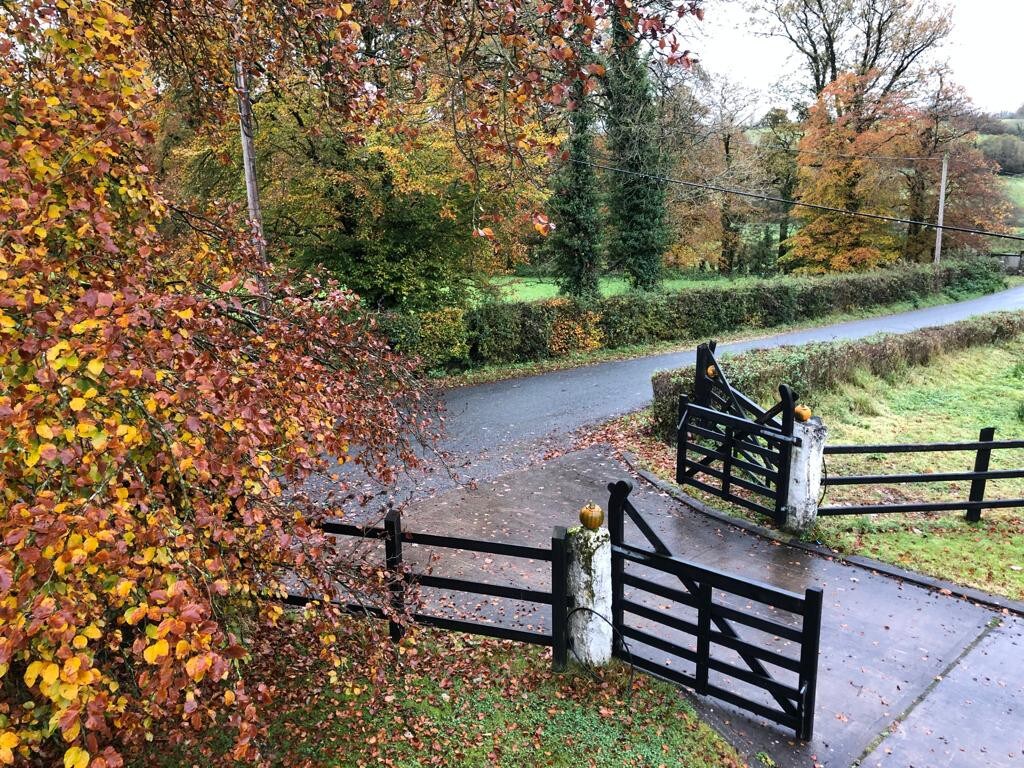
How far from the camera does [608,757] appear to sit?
14.0ft

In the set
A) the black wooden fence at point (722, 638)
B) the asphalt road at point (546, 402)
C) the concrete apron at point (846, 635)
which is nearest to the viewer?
the black wooden fence at point (722, 638)

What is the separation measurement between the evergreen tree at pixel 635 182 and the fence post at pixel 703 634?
19.0m

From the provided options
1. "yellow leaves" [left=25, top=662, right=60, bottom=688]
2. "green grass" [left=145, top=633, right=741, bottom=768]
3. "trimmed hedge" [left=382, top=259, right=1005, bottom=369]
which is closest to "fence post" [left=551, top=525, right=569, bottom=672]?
"green grass" [left=145, top=633, right=741, bottom=768]

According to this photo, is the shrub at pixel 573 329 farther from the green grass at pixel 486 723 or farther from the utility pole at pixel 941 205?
the utility pole at pixel 941 205

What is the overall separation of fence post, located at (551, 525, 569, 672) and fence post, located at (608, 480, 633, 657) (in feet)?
1.23

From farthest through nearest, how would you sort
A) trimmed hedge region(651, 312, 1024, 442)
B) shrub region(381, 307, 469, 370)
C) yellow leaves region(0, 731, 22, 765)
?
1. shrub region(381, 307, 469, 370)
2. trimmed hedge region(651, 312, 1024, 442)
3. yellow leaves region(0, 731, 22, 765)

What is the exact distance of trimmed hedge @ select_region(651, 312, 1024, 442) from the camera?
1073 cm

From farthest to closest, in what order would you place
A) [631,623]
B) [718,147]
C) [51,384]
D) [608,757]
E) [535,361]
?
1. [718,147]
2. [535,361]
3. [631,623]
4. [608,757]
5. [51,384]

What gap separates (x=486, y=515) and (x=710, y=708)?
3.81 m

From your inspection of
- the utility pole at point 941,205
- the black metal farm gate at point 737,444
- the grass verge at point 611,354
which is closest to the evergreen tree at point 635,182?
the grass verge at point 611,354

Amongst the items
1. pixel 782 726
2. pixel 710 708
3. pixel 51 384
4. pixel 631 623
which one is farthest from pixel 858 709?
pixel 51 384

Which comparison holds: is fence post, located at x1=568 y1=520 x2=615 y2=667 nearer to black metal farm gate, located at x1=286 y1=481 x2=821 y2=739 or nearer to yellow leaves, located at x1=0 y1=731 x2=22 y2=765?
black metal farm gate, located at x1=286 y1=481 x2=821 y2=739

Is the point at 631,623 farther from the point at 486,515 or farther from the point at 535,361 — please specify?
the point at 535,361

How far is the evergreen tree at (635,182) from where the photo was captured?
71.8 ft
